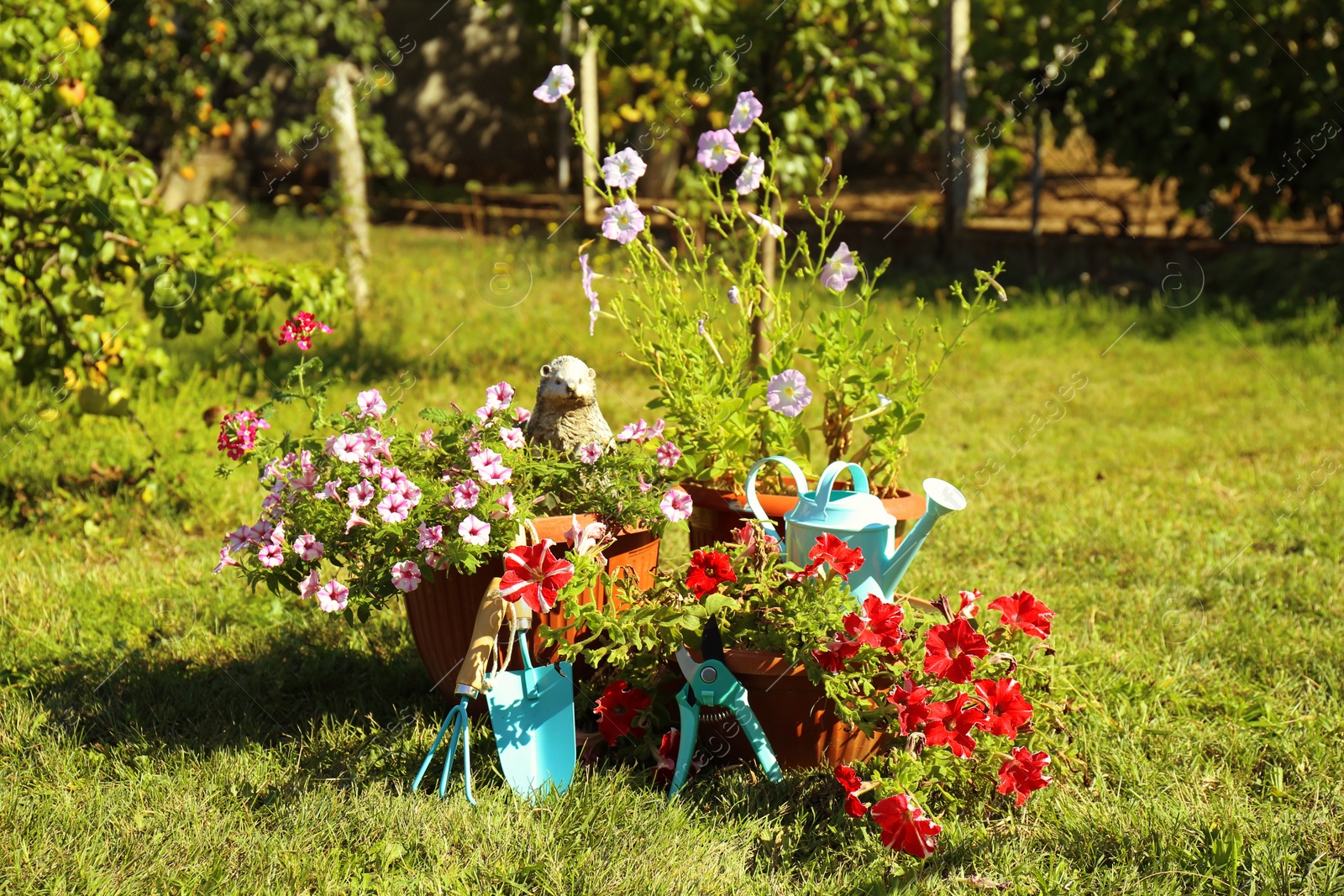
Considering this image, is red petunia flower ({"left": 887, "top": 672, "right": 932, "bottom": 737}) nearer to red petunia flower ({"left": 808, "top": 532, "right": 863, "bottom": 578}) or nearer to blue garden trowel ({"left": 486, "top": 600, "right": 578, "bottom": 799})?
red petunia flower ({"left": 808, "top": 532, "right": 863, "bottom": 578})

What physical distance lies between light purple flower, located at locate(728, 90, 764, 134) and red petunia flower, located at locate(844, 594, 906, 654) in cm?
102

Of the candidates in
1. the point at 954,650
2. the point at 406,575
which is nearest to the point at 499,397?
the point at 406,575

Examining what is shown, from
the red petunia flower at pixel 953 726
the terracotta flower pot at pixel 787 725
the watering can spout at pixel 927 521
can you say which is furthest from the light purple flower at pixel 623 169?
the red petunia flower at pixel 953 726

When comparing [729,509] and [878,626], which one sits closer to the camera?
[878,626]

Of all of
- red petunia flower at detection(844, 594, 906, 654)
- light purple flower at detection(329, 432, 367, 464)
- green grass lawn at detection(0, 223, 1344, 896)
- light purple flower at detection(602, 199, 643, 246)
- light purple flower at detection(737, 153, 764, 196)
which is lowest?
green grass lawn at detection(0, 223, 1344, 896)

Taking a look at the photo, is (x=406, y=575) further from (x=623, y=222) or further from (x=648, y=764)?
(x=623, y=222)

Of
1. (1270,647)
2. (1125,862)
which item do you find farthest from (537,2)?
(1125,862)

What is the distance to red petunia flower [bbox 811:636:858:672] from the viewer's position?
6.29ft

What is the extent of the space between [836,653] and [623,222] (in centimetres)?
95

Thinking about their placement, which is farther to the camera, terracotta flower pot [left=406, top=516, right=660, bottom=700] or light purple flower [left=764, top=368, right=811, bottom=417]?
light purple flower [left=764, top=368, right=811, bottom=417]

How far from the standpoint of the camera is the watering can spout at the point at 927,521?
2078 mm

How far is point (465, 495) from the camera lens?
2002mm

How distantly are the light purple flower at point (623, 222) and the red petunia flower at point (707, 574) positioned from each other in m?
0.67

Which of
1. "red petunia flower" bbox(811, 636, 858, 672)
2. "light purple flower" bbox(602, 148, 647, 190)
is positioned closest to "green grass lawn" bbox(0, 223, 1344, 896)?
"red petunia flower" bbox(811, 636, 858, 672)
